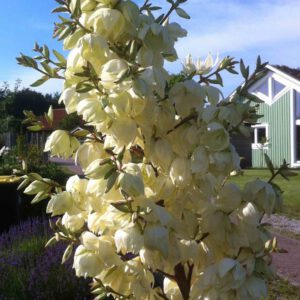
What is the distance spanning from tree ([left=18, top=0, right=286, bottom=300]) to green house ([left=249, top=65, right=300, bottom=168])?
72.2 feet

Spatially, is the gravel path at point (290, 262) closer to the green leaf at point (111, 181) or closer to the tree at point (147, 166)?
the tree at point (147, 166)

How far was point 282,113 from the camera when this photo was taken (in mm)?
24188

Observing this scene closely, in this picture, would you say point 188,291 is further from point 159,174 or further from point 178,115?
point 178,115

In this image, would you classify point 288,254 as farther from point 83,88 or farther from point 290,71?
point 290,71

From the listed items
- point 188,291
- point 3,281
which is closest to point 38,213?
point 3,281

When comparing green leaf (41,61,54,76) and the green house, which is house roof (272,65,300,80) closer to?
the green house

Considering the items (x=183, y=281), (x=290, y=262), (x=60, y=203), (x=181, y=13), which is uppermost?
(x=181, y=13)

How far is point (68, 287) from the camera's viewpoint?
402 centimetres

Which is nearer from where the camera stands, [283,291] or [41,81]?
[41,81]

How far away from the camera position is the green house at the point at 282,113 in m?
23.6

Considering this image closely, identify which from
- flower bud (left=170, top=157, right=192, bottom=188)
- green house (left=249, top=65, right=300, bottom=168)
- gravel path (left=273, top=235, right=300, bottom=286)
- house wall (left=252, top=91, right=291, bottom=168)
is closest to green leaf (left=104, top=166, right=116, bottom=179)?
flower bud (left=170, top=157, right=192, bottom=188)

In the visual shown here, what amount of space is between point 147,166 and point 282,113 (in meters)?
23.4

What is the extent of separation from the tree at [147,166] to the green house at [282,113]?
2202 centimetres

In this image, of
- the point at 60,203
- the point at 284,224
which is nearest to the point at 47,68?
the point at 60,203
